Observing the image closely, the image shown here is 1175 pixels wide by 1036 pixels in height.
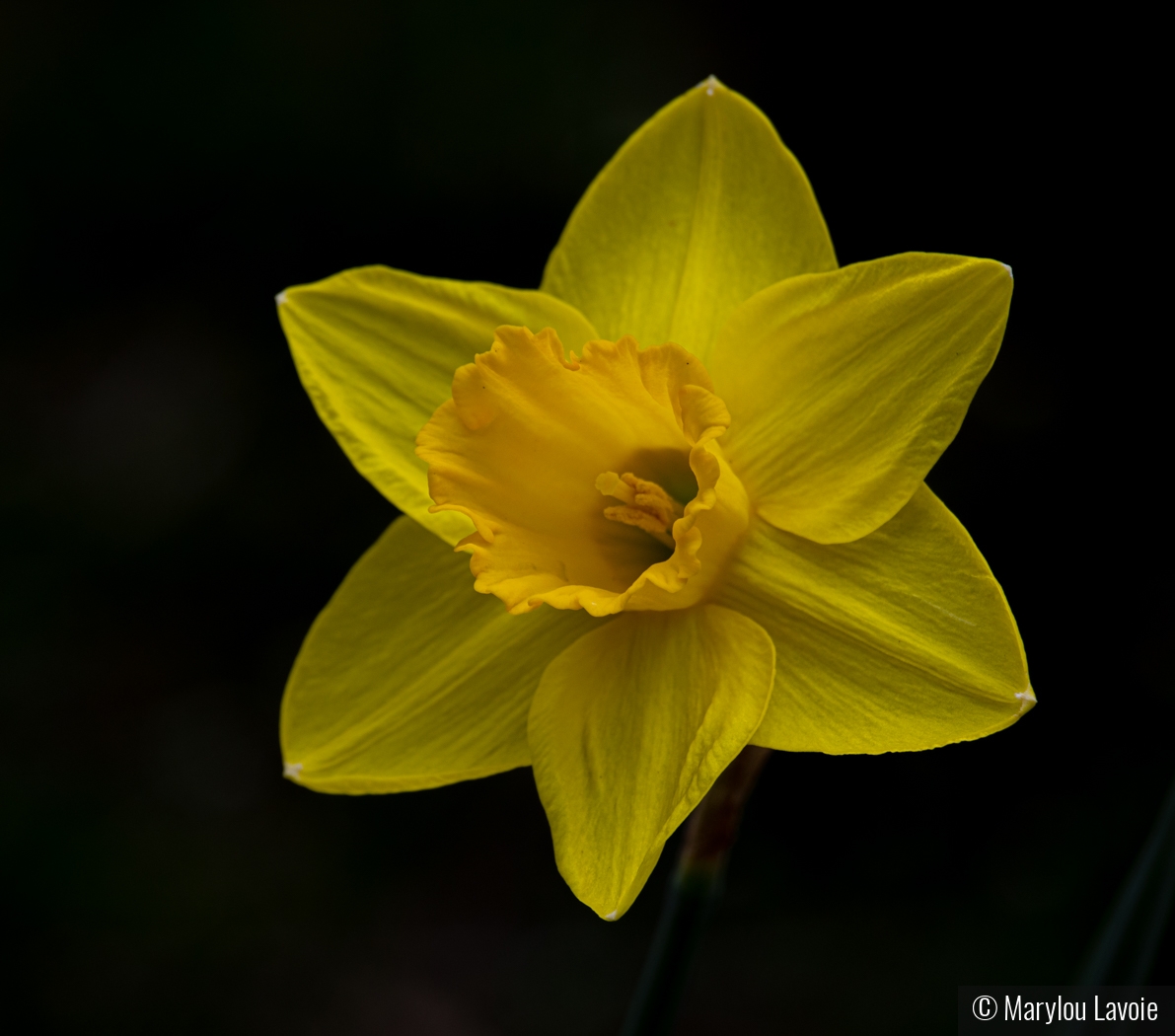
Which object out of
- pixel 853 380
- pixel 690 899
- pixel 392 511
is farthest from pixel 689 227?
pixel 392 511

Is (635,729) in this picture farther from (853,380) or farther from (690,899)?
(853,380)

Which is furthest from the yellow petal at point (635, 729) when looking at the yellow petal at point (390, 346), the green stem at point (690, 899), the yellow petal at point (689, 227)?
the yellow petal at point (689, 227)

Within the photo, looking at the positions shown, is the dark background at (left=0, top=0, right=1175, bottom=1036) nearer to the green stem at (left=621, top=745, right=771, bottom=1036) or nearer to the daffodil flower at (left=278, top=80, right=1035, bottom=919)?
the daffodil flower at (left=278, top=80, right=1035, bottom=919)

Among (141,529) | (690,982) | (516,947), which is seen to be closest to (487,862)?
(516,947)

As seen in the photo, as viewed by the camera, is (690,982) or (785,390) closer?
(785,390)

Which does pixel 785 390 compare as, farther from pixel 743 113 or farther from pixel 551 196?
pixel 551 196

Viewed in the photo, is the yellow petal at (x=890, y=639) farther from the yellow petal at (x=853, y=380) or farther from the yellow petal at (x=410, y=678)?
the yellow petal at (x=410, y=678)
